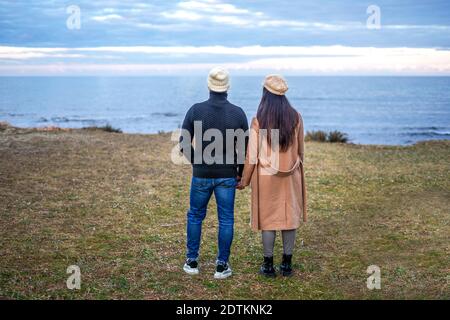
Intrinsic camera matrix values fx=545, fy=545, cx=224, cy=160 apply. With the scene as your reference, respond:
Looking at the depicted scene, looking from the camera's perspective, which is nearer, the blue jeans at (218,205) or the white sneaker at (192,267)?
the blue jeans at (218,205)

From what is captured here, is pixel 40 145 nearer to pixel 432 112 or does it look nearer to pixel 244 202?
pixel 244 202

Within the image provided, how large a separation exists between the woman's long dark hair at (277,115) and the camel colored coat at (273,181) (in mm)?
107

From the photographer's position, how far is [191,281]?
6.39 meters

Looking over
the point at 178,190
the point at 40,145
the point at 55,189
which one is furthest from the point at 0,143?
the point at 178,190

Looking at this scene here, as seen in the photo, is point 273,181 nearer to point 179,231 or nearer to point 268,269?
point 268,269

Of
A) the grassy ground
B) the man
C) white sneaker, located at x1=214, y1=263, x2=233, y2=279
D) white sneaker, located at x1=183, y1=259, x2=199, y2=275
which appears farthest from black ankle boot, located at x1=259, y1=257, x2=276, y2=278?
white sneaker, located at x1=183, y1=259, x2=199, y2=275

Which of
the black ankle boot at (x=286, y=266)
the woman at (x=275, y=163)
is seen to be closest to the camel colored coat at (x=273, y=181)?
the woman at (x=275, y=163)

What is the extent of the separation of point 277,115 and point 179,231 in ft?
11.1

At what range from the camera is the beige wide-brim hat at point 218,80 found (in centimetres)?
579

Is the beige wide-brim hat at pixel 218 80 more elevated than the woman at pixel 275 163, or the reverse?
the beige wide-brim hat at pixel 218 80

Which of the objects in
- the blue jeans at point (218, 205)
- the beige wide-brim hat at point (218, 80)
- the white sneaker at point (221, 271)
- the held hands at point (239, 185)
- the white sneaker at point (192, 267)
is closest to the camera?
the beige wide-brim hat at point (218, 80)

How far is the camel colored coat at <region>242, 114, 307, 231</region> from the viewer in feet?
19.7

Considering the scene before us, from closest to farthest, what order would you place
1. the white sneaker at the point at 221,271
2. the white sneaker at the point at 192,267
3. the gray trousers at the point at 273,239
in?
the gray trousers at the point at 273,239 < the white sneaker at the point at 221,271 < the white sneaker at the point at 192,267

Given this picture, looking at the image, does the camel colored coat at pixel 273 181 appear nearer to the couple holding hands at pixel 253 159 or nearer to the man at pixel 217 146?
the couple holding hands at pixel 253 159
